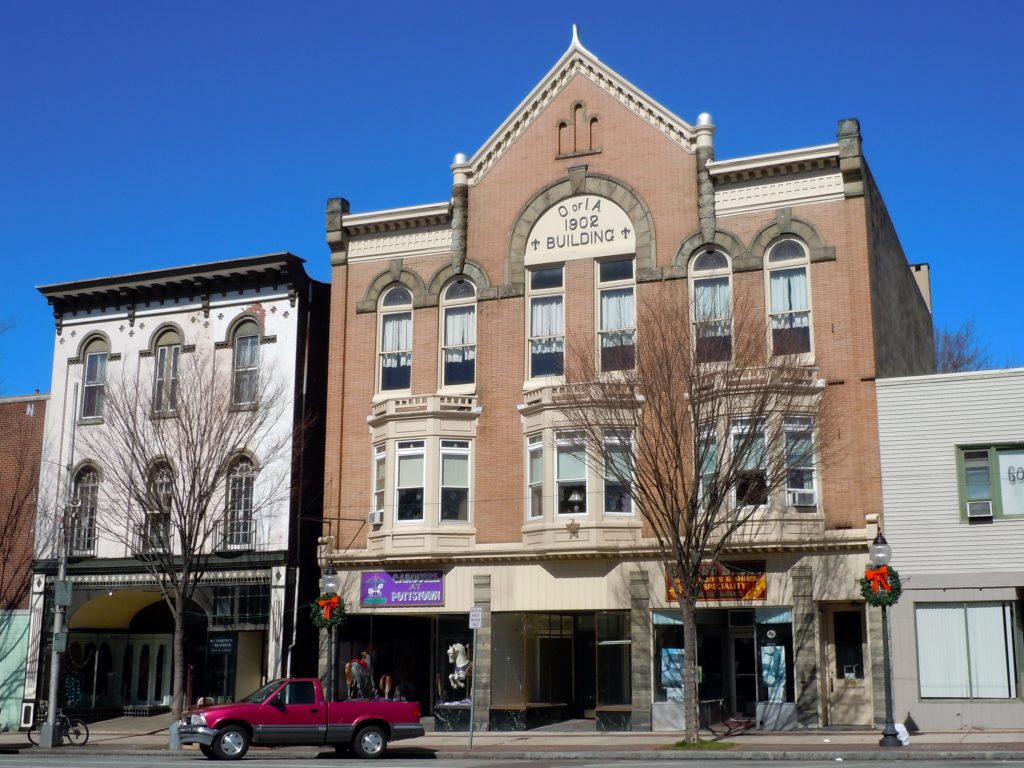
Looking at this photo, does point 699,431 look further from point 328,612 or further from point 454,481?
point 328,612

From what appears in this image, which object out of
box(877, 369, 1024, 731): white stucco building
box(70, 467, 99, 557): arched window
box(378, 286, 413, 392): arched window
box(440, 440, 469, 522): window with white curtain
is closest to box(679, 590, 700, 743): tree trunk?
box(877, 369, 1024, 731): white stucco building

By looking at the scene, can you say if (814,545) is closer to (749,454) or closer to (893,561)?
(893,561)

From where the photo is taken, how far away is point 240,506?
33.8 m

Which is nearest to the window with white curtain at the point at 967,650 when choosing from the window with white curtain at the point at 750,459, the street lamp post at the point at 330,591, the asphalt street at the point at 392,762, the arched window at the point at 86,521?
the window with white curtain at the point at 750,459

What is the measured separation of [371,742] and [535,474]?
860 centimetres

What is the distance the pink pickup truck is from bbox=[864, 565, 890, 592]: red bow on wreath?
9.83 m

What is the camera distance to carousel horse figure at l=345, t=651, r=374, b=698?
3111 centimetres

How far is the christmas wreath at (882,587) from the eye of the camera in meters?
24.1

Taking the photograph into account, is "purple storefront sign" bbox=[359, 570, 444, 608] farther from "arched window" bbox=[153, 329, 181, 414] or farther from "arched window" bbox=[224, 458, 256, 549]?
"arched window" bbox=[153, 329, 181, 414]

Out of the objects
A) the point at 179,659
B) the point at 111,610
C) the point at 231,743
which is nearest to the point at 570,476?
the point at 231,743

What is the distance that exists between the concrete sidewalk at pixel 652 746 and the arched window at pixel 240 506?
5484 mm

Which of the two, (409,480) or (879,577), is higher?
(409,480)

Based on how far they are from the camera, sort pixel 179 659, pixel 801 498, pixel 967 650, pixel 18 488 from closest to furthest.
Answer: pixel 967 650 < pixel 801 498 < pixel 179 659 < pixel 18 488

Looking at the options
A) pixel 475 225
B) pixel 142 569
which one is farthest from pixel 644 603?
pixel 142 569
